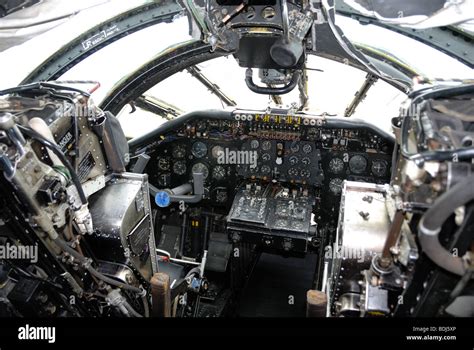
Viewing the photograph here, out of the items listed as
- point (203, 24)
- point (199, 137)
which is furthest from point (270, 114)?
point (203, 24)

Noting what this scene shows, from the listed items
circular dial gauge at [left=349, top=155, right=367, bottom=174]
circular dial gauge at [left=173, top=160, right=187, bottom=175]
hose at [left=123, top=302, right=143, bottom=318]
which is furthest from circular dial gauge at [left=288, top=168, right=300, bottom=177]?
hose at [left=123, top=302, right=143, bottom=318]

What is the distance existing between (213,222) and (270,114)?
1619 millimetres

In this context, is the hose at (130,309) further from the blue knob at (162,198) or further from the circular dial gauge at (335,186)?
the circular dial gauge at (335,186)

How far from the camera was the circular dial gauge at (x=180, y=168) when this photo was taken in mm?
4883

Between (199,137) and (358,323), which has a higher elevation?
(199,137)

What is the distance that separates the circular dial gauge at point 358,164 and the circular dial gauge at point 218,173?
1.50m

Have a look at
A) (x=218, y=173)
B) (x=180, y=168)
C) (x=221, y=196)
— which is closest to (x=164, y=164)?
(x=180, y=168)

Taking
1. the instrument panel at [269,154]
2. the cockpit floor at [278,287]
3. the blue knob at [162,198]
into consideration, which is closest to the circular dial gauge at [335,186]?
the instrument panel at [269,154]

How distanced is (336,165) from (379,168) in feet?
1.52

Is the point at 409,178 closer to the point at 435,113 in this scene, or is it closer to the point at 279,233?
the point at 435,113

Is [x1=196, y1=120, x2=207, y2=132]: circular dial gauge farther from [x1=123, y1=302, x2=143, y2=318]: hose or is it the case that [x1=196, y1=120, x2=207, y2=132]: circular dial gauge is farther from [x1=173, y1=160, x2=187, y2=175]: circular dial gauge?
[x1=123, y1=302, x2=143, y2=318]: hose

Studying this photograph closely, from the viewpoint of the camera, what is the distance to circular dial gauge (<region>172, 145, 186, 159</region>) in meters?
4.80

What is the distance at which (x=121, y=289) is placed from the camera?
9.43 feet

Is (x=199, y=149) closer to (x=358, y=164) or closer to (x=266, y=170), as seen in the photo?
(x=266, y=170)
